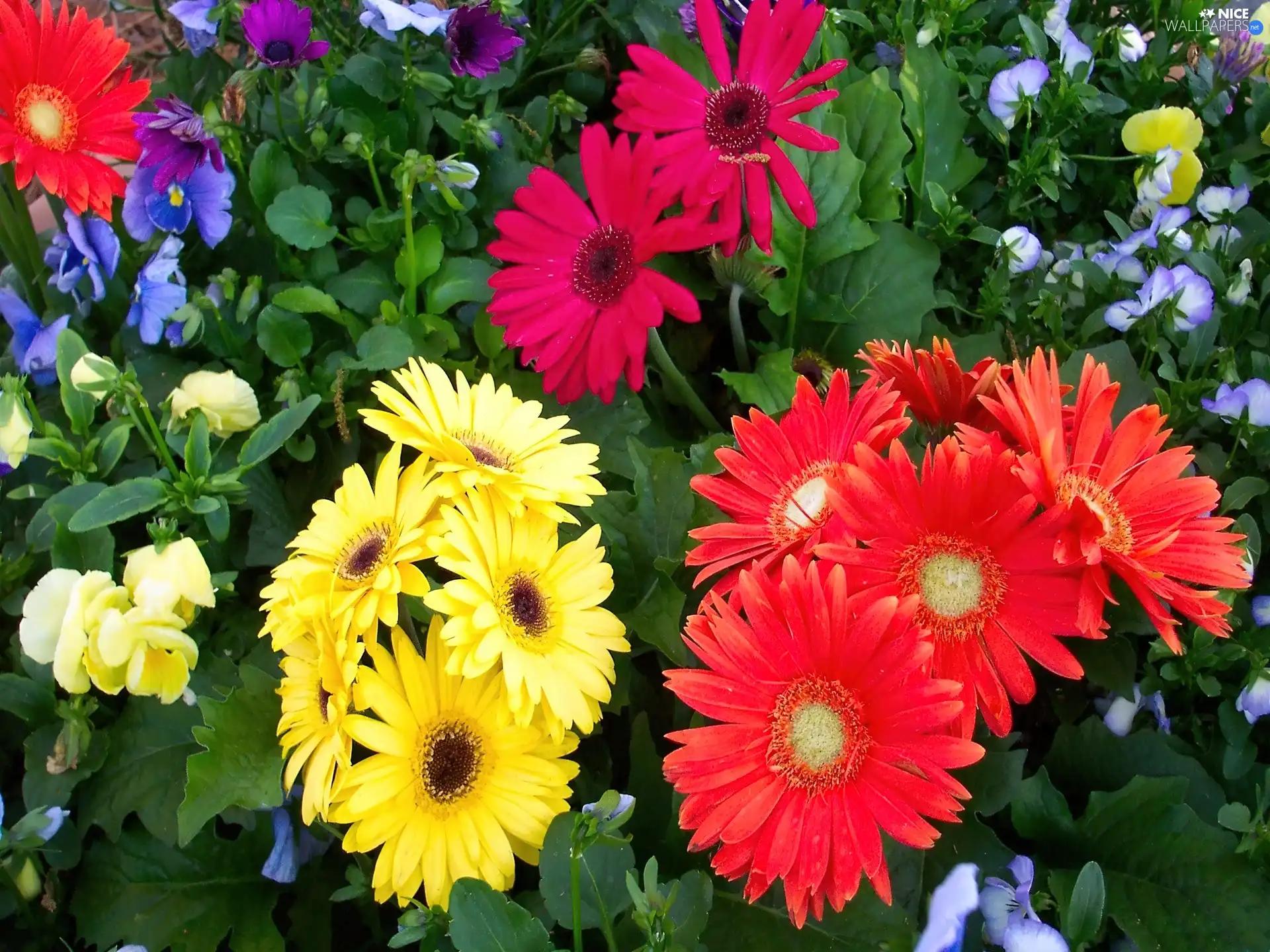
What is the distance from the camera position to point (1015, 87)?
1.12 meters

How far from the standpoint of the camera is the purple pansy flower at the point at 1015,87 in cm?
110

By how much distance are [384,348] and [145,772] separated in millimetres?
457

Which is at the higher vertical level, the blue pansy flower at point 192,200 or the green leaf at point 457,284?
the blue pansy flower at point 192,200

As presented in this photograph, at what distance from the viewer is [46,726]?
3.02 ft

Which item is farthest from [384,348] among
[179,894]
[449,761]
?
[179,894]

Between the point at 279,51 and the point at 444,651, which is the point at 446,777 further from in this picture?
the point at 279,51

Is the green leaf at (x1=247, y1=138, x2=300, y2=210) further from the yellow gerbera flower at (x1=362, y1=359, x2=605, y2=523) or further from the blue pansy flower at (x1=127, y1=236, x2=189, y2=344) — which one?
the yellow gerbera flower at (x1=362, y1=359, x2=605, y2=523)

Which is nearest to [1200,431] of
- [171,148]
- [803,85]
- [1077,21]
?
[803,85]

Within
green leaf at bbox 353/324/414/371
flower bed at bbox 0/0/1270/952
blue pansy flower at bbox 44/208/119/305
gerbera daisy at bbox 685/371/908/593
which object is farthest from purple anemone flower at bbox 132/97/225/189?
gerbera daisy at bbox 685/371/908/593

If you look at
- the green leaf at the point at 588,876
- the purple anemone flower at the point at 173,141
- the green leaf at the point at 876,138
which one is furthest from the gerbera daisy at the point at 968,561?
the purple anemone flower at the point at 173,141

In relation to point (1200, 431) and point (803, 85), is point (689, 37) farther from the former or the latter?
point (1200, 431)

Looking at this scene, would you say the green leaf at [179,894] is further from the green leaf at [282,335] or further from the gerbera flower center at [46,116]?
the gerbera flower center at [46,116]

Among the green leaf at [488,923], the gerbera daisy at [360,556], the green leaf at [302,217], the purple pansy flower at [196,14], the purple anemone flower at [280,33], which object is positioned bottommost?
the green leaf at [488,923]

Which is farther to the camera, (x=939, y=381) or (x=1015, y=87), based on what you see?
(x=1015, y=87)
